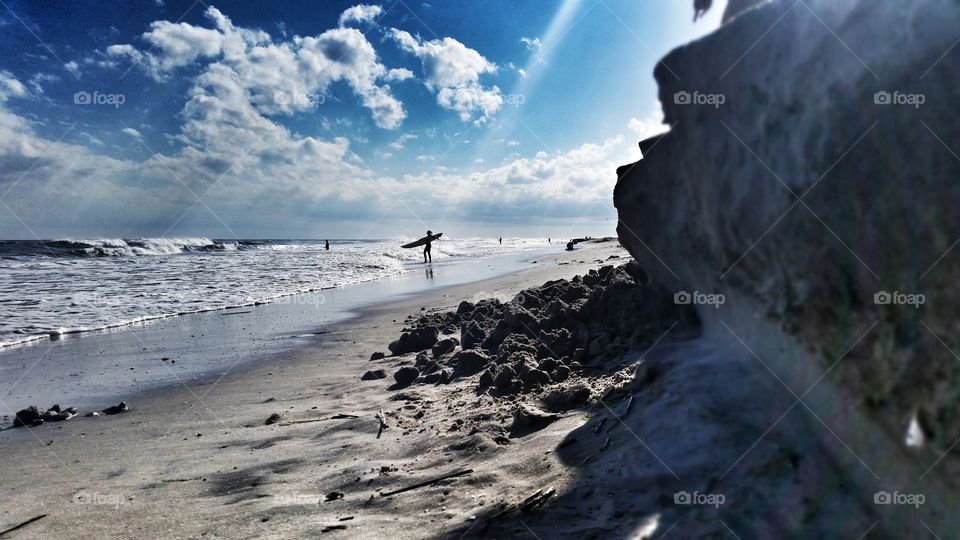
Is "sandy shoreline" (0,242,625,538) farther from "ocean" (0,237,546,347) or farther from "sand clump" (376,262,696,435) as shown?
"ocean" (0,237,546,347)

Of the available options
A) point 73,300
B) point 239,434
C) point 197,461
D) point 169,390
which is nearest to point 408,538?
point 197,461

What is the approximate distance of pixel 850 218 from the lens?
1.80m

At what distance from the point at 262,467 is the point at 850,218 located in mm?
3712

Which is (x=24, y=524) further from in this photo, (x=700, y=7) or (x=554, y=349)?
(x=700, y=7)

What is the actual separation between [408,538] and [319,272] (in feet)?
72.7

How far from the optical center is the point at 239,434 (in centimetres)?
447

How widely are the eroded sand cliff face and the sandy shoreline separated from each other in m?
1.22

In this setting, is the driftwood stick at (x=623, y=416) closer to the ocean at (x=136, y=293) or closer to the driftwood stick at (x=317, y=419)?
the driftwood stick at (x=317, y=419)

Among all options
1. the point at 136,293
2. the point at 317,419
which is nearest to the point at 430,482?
the point at 317,419

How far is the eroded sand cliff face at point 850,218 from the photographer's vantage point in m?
1.60

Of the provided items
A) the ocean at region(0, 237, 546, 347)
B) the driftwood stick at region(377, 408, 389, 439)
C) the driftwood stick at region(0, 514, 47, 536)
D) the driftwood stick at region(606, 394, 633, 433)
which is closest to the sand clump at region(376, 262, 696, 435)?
the driftwood stick at region(606, 394, 633, 433)

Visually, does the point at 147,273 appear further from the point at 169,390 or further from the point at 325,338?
the point at 169,390

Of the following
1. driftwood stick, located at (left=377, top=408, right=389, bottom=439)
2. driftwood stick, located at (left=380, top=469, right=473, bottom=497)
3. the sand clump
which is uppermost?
the sand clump

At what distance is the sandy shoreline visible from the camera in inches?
108
